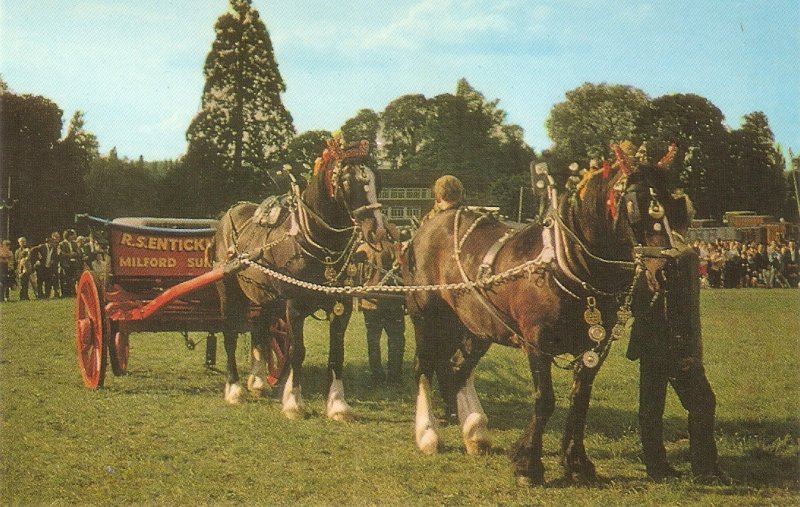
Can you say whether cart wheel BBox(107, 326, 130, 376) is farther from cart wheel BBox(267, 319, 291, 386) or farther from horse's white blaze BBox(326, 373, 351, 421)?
horse's white blaze BBox(326, 373, 351, 421)

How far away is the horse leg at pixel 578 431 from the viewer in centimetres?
569

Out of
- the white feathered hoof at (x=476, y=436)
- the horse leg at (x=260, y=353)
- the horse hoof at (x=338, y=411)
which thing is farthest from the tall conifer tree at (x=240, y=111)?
the white feathered hoof at (x=476, y=436)

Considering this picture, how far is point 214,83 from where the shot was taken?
9.00m

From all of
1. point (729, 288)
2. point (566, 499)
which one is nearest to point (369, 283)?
point (566, 499)

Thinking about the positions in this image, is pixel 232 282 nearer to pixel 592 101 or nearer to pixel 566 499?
pixel 566 499

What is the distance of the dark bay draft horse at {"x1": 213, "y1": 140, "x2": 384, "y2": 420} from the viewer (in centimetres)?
746

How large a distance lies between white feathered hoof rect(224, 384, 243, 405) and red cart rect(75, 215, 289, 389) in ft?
2.25

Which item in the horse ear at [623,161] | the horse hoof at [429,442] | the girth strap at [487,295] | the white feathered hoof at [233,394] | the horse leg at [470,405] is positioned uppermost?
the horse ear at [623,161]

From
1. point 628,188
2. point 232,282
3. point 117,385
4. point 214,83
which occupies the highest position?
point 214,83

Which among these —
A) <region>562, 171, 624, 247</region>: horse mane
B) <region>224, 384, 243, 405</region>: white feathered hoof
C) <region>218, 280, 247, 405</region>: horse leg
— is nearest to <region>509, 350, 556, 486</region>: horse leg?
<region>562, 171, 624, 247</region>: horse mane

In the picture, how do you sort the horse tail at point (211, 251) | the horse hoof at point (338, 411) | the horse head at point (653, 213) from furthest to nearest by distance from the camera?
the horse tail at point (211, 251), the horse hoof at point (338, 411), the horse head at point (653, 213)

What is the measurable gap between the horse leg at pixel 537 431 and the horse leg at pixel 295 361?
3099mm

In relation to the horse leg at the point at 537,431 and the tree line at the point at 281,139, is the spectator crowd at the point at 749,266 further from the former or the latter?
the horse leg at the point at 537,431

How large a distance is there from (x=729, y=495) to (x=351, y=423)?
12.0 feet
